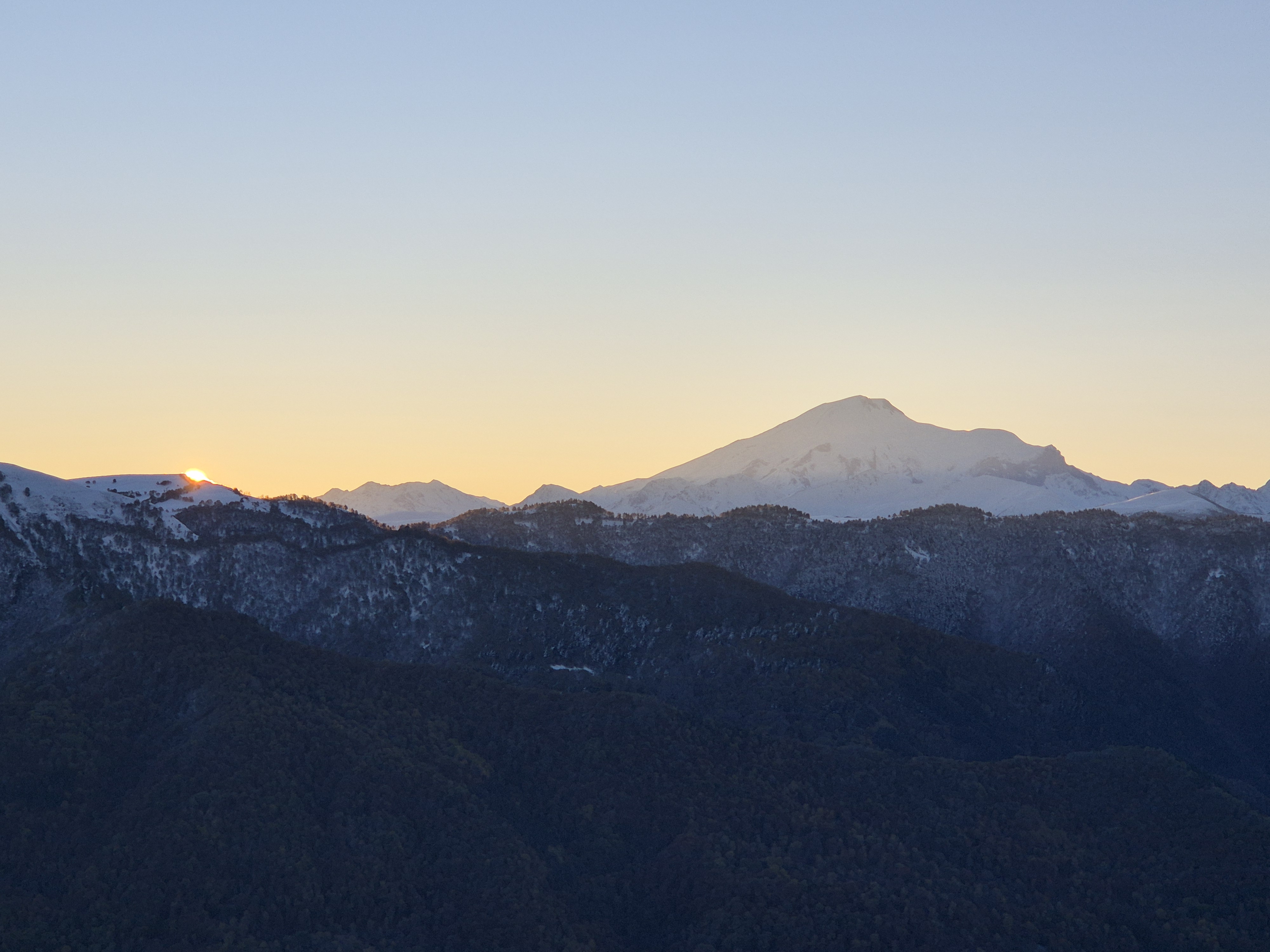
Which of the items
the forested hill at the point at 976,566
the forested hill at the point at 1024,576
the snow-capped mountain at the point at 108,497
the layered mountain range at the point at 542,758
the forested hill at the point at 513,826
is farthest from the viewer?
A: the forested hill at the point at 976,566

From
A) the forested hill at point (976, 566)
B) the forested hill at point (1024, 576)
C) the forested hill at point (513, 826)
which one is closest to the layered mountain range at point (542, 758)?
the forested hill at point (513, 826)

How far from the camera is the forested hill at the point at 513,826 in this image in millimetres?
88125

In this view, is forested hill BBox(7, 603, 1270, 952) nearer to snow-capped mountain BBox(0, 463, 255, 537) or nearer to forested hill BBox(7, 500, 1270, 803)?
forested hill BBox(7, 500, 1270, 803)

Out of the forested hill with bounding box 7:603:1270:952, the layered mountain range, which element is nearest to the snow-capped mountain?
the layered mountain range

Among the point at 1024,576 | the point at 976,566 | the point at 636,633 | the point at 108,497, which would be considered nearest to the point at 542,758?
the point at 636,633

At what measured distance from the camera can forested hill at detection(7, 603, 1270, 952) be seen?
8812 centimetres

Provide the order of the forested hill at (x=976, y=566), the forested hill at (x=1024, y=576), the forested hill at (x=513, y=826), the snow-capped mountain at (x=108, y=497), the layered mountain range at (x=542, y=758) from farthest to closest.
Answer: the forested hill at (x=976, y=566), the forested hill at (x=1024, y=576), the snow-capped mountain at (x=108, y=497), the layered mountain range at (x=542, y=758), the forested hill at (x=513, y=826)

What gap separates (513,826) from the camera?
103 m

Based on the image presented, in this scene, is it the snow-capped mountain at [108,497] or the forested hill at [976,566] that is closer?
the snow-capped mountain at [108,497]

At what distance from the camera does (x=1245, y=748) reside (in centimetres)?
16512

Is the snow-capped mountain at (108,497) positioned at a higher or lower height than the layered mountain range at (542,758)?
higher

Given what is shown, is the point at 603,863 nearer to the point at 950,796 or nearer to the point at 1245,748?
the point at 950,796

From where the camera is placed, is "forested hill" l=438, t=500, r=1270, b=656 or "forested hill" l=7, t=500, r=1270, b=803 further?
"forested hill" l=438, t=500, r=1270, b=656

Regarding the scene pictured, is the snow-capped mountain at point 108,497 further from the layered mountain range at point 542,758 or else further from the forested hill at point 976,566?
the forested hill at point 976,566
